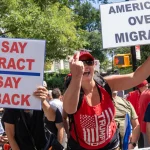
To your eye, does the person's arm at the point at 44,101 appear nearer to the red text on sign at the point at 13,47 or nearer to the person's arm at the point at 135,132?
the red text on sign at the point at 13,47

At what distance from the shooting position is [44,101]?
146 inches

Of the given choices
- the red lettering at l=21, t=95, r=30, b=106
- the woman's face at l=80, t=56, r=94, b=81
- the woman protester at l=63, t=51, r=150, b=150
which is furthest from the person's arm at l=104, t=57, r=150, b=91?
the red lettering at l=21, t=95, r=30, b=106

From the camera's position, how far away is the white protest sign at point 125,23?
434 cm

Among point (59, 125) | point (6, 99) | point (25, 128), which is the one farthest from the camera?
point (59, 125)

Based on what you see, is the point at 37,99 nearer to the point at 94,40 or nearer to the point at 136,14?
the point at 136,14

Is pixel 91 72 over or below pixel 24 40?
below

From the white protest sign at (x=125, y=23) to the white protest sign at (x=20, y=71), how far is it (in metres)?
1.03

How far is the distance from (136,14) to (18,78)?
149 cm

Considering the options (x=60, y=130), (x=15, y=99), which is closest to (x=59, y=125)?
(x=60, y=130)

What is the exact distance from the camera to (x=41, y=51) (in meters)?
3.67

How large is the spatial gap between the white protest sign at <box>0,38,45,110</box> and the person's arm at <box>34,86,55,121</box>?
4 centimetres

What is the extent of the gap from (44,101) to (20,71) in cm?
33

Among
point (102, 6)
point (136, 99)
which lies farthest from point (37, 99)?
point (136, 99)

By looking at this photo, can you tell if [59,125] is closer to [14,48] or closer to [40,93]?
[40,93]
